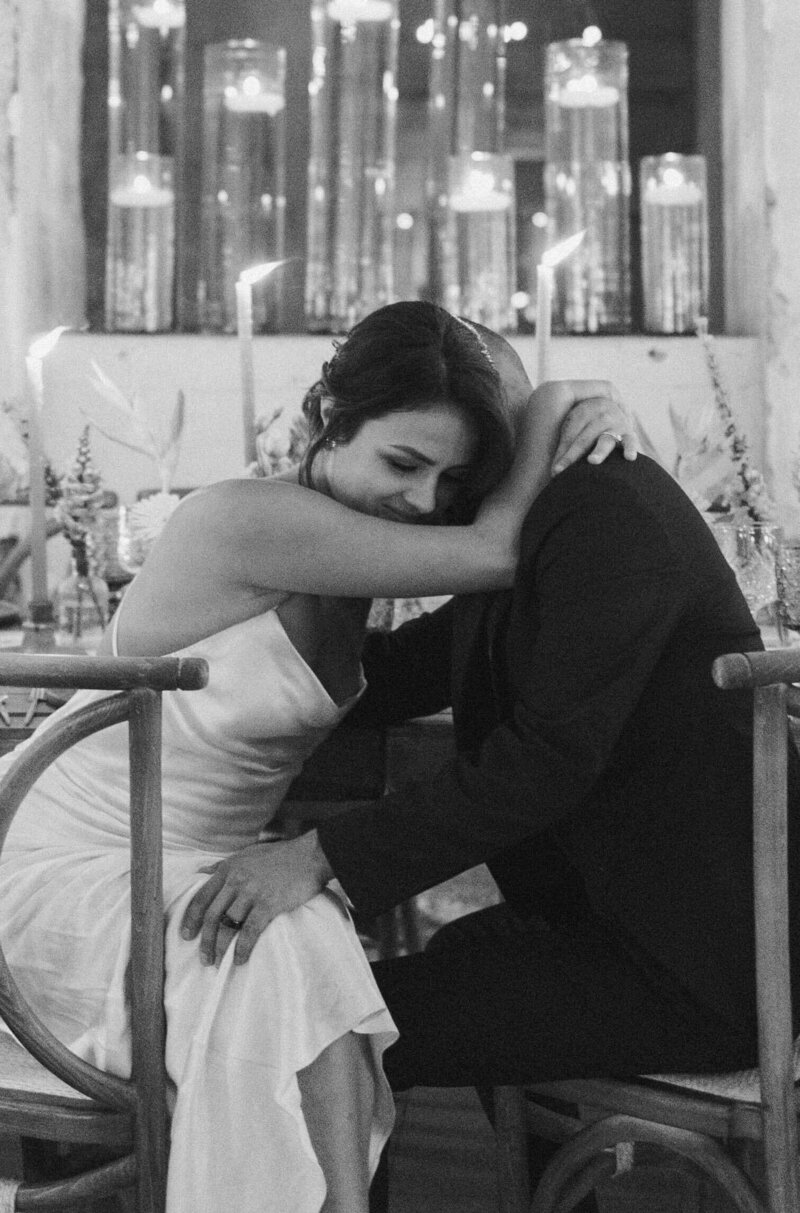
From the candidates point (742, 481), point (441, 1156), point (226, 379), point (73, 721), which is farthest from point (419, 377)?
point (226, 379)

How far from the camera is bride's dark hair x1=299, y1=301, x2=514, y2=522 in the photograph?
1.28 meters

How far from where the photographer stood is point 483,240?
312 centimetres

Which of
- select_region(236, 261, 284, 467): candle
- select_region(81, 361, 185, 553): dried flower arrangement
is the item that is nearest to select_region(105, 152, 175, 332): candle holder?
select_region(81, 361, 185, 553): dried flower arrangement

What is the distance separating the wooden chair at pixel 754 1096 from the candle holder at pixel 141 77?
254 cm

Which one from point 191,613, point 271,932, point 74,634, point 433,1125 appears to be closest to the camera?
point 271,932

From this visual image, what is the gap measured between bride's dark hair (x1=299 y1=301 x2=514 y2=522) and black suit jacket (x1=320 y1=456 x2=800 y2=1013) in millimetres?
120

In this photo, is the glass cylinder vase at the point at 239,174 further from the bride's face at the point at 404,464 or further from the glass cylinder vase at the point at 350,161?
the bride's face at the point at 404,464

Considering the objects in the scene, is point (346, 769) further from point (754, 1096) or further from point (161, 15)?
point (161, 15)

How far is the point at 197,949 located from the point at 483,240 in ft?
7.60

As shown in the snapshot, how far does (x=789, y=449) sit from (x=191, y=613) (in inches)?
73.9

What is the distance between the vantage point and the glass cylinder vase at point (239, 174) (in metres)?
3.12

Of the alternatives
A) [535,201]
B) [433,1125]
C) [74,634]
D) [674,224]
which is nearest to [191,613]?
[74,634]

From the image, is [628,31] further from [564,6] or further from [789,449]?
[789,449]

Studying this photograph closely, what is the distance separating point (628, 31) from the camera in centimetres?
341
